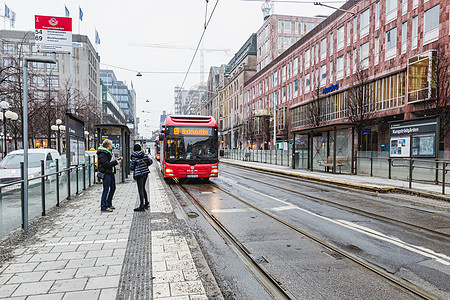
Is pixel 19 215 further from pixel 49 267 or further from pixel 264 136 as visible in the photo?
pixel 264 136

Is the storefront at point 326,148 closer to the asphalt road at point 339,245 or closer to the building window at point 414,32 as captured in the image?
the asphalt road at point 339,245

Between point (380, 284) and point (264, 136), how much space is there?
2020 inches

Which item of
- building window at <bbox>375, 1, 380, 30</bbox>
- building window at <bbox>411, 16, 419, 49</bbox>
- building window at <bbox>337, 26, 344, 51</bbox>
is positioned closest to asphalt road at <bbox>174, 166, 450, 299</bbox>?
building window at <bbox>411, 16, 419, 49</bbox>

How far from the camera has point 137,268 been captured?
402 cm

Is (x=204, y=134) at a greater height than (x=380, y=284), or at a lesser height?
greater

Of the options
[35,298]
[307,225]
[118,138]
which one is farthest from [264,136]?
[35,298]

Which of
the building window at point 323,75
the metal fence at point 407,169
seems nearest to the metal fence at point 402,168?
the metal fence at point 407,169

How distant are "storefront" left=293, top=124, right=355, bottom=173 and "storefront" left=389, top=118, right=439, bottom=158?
320 cm

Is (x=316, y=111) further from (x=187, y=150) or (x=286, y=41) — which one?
(x=286, y=41)

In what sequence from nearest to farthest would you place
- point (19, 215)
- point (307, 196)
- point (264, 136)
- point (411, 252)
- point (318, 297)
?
point (318, 297) < point (411, 252) < point (19, 215) < point (307, 196) < point (264, 136)

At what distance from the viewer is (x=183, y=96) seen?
192 m

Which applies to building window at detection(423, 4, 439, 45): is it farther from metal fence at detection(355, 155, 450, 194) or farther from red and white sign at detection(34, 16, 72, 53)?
red and white sign at detection(34, 16, 72, 53)

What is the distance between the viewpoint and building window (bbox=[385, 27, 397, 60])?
2839 cm

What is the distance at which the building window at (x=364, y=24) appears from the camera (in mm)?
32375
